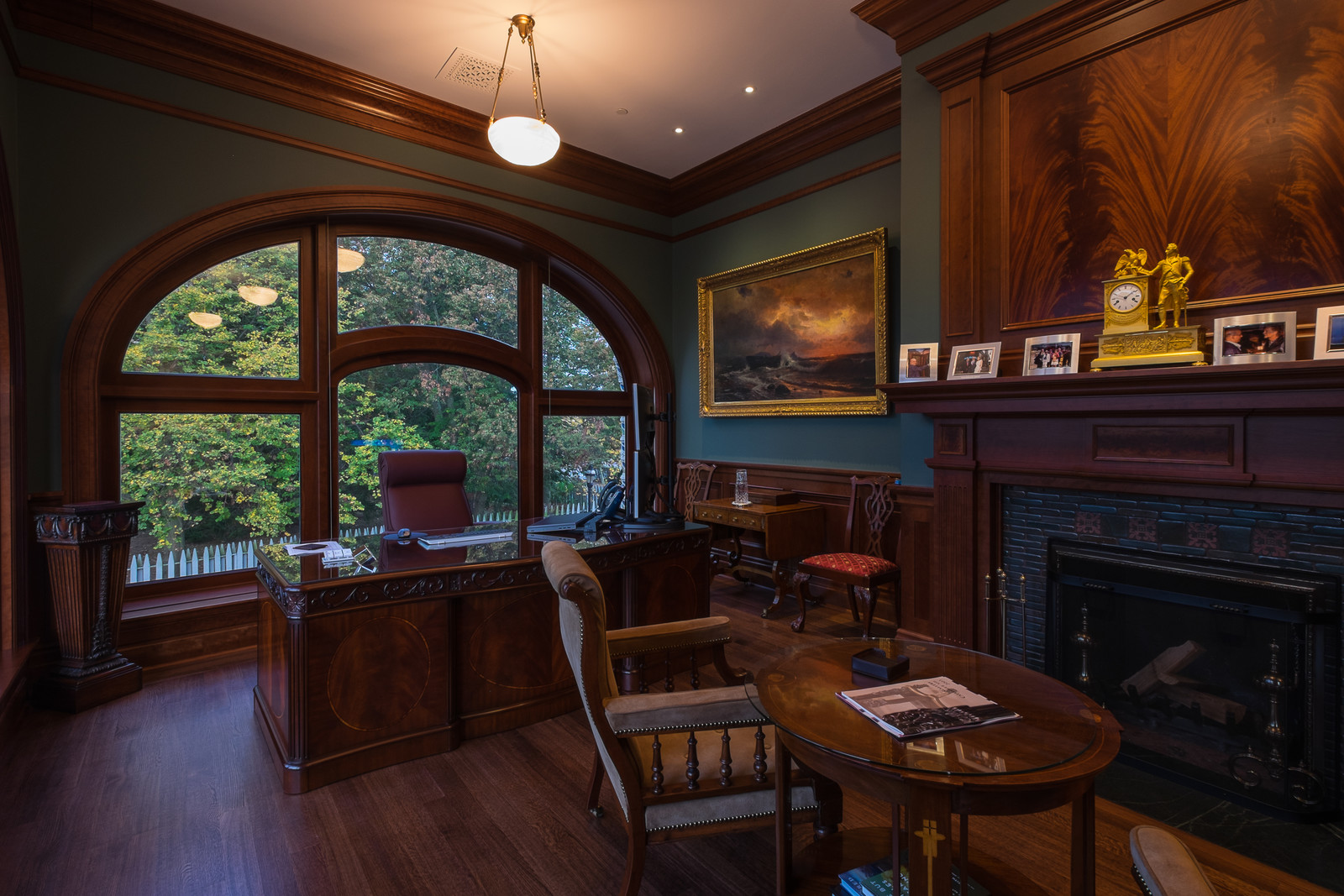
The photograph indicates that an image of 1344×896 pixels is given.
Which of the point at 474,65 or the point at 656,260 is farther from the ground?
the point at 474,65

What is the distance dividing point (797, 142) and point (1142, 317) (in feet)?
9.96

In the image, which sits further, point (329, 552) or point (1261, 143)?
point (329, 552)

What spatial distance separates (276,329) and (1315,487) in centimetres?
520

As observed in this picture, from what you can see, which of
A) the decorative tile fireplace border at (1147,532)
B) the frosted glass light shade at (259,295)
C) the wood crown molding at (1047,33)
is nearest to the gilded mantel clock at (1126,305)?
the decorative tile fireplace border at (1147,532)

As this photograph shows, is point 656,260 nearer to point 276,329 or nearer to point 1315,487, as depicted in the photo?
point 276,329

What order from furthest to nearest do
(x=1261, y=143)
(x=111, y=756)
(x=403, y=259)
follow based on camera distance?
(x=403, y=259) → (x=111, y=756) → (x=1261, y=143)

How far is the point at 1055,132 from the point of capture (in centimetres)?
287

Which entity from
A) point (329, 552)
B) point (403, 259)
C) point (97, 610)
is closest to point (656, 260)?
point (403, 259)


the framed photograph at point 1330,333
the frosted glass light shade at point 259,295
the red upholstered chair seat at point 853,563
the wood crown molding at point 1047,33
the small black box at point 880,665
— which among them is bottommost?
the red upholstered chair seat at point 853,563

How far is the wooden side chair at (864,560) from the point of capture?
385 cm

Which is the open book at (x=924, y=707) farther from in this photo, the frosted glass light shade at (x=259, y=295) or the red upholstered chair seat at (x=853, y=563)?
the frosted glass light shade at (x=259, y=295)

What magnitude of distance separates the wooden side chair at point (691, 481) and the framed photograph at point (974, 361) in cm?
278

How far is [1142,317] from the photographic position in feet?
8.23

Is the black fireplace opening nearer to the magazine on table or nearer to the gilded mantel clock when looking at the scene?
the gilded mantel clock
